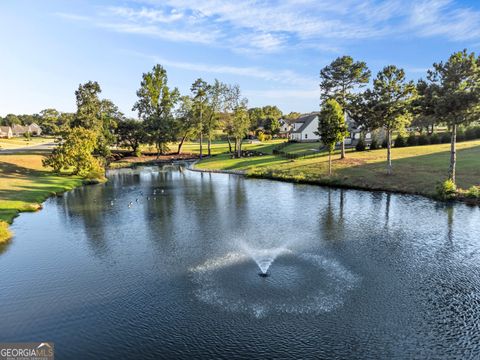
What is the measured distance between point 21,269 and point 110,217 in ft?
50.9

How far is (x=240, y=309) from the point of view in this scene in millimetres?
19516

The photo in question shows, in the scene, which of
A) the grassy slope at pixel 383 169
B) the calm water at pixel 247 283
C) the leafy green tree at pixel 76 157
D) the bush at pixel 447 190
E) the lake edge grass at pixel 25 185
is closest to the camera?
the calm water at pixel 247 283

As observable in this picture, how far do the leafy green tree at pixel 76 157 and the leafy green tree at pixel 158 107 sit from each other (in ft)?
112

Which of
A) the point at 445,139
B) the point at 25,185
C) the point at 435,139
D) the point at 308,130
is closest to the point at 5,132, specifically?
the point at 25,185

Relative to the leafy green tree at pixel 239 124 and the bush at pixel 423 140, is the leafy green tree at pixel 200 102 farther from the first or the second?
the bush at pixel 423 140

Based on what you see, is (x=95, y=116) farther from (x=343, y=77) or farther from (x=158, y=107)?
(x=343, y=77)

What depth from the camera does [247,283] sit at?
22.9m

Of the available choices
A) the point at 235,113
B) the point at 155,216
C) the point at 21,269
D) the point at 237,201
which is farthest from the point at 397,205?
the point at 235,113

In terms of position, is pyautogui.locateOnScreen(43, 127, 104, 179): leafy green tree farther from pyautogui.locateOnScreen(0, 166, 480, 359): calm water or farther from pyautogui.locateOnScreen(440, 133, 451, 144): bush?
pyautogui.locateOnScreen(440, 133, 451, 144): bush

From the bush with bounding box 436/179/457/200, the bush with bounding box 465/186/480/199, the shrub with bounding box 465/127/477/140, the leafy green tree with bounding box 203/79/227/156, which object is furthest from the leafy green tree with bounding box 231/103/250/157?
the bush with bounding box 465/186/480/199

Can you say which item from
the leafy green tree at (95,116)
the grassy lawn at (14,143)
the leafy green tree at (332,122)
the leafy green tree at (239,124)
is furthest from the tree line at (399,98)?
the grassy lawn at (14,143)

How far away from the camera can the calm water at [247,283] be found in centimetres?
1675

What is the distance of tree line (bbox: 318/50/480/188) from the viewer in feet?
145

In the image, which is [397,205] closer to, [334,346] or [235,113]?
[334,346]
